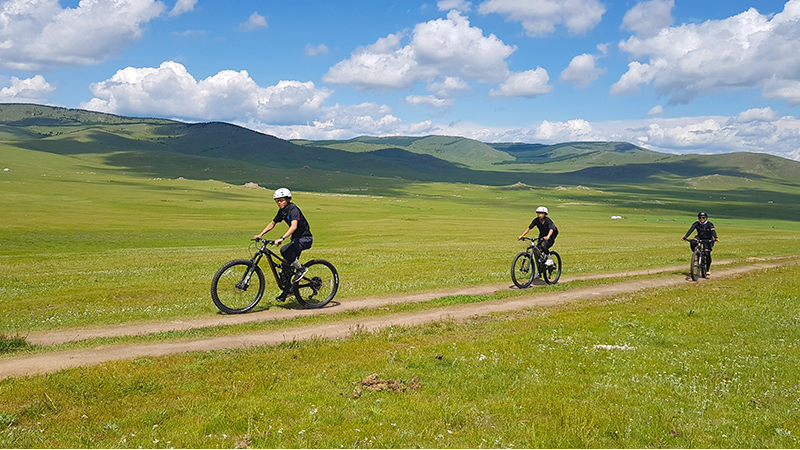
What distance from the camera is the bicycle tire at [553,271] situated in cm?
2475

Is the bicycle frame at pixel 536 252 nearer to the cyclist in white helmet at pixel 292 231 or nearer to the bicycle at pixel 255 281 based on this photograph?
the bicycle at pixel 255 281

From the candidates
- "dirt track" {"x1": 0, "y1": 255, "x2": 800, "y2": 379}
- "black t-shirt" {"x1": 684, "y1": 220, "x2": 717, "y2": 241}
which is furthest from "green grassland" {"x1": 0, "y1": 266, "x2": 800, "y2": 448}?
"black t-shirt" {"x1": 684, "y1": 220, "x2": 717, "y2": 241}

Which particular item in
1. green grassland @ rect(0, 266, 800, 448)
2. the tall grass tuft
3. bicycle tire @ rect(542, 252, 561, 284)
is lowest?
the tall grass tuft

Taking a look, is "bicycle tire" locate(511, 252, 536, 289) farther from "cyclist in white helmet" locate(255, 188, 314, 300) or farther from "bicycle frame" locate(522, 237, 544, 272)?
"cyclist in white helmet" locate(255, 188, 314, 300)

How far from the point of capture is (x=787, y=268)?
1142 inches

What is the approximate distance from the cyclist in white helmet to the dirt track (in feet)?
5.18

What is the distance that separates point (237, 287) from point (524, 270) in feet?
42.7

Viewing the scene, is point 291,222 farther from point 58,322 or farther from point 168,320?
point 58,322

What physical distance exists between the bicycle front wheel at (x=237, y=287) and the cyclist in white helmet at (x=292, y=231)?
982 millimetres

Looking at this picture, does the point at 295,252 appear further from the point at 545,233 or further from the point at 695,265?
the point at 695,265

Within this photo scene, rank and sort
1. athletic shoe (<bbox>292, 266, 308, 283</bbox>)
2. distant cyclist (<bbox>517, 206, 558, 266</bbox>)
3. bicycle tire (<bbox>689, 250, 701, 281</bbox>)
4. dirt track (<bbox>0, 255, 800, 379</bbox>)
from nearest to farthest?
dirt track (<bbox>0, 255, 800, 379</bbox>)
athletic shoe (<bbox>292, 266, 308, 283</bbox>)
distant cyclist (<bbox>517, 206, 558, 266</bbox>)
bicycle tire (<bbox>689, 250, 701, 281</bbox>)

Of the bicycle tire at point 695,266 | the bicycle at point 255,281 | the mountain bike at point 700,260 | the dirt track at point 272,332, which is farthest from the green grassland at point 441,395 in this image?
the mountain bike at point 700,260

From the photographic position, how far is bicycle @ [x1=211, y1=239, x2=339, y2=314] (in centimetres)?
1706

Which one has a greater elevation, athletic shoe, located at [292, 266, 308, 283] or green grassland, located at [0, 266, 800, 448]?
athletic shoe, located at [292, 266, 308, 283]
